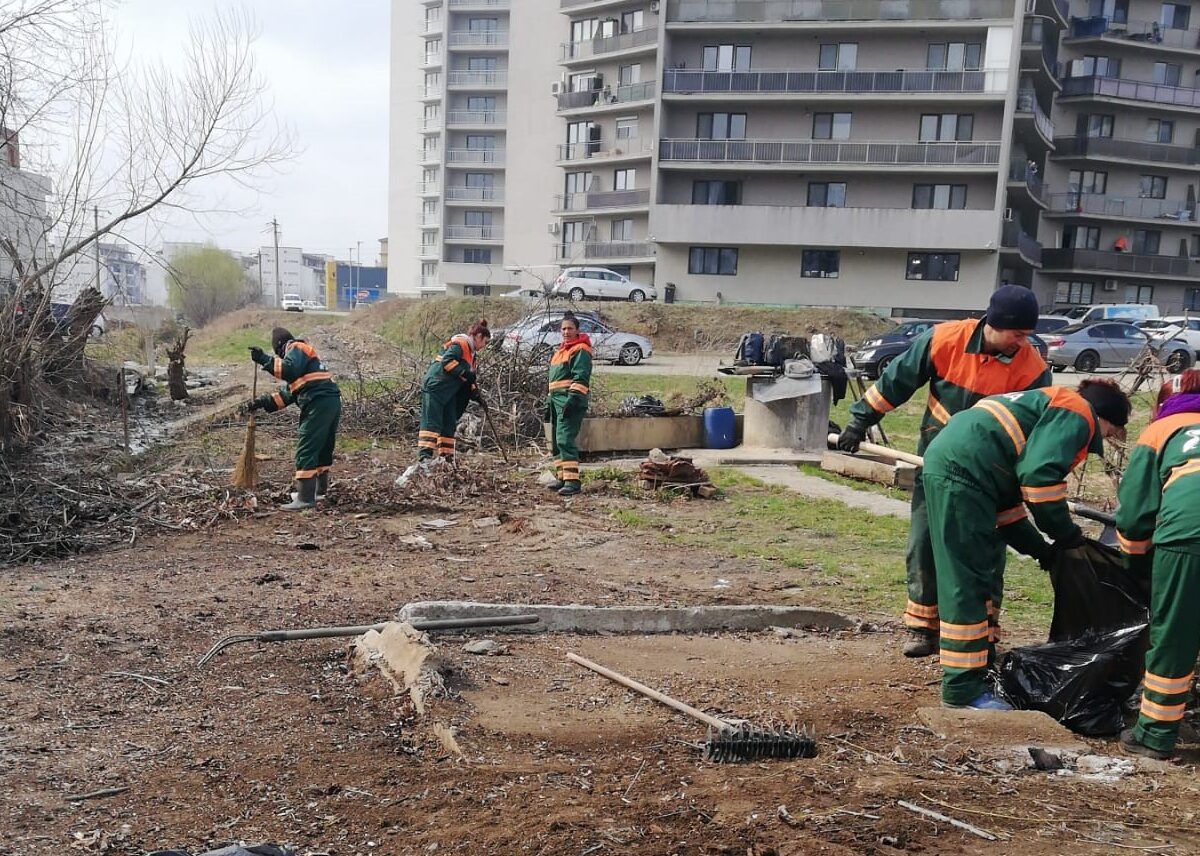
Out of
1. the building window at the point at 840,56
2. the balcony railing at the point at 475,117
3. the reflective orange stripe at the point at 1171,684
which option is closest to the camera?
the reflective orange stripe at the point at 1171,684

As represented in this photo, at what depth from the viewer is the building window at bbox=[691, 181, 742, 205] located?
132 ft

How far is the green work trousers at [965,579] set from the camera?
4.21 meters

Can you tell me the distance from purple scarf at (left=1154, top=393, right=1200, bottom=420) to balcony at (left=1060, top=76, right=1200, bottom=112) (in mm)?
47542

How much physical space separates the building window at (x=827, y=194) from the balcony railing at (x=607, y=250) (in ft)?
24.0

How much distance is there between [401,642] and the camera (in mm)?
4582

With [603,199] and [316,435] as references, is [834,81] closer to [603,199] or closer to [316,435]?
[603,199]

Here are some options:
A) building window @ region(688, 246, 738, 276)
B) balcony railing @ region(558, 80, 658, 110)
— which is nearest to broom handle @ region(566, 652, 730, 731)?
building window @ region(688, 246, 738, 276)

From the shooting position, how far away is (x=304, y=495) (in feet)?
29.7

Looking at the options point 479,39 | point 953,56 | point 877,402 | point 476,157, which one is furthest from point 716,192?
point 877,402

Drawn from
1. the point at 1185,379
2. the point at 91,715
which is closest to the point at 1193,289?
the point at 1185,379

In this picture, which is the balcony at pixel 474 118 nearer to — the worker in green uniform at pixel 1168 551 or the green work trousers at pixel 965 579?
the green work trousers at pixel 965 579

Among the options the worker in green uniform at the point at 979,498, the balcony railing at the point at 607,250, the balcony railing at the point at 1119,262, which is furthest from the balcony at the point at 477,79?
the worker in green uniform at the point at 979,498

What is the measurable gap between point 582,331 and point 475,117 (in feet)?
140

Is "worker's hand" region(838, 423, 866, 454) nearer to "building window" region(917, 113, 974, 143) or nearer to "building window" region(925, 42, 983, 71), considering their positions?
"building window" region(917, 113, 974, 143)
